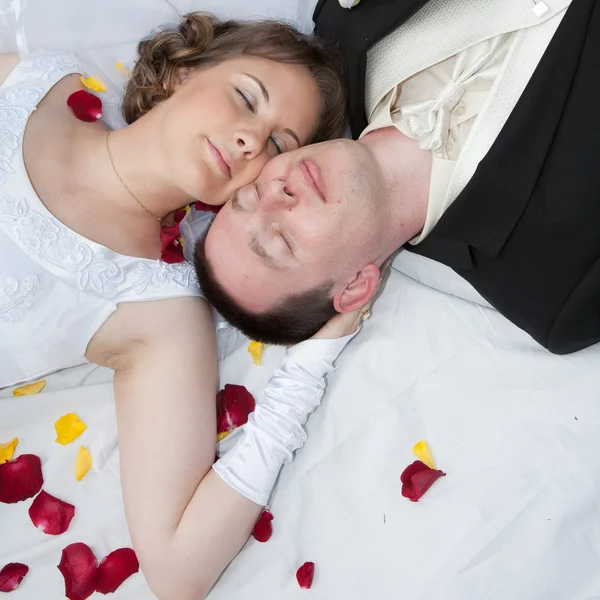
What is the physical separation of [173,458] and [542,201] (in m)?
1.21

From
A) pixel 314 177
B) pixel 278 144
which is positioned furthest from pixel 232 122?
pixel 314 177

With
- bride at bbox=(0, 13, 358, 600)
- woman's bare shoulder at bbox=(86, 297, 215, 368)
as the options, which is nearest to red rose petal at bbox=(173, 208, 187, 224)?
bride at bbox=(0, 13, 358, 600)

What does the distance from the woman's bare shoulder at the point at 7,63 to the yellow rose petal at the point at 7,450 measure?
116cm

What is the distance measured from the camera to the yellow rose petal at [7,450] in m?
2.09

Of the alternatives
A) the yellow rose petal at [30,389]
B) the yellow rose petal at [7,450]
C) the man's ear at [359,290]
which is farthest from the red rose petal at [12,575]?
the man's ear at [359,290]

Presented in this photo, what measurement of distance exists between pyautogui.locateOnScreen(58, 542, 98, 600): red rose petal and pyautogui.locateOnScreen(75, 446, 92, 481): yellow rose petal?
0.21 meters

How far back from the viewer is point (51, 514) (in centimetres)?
200

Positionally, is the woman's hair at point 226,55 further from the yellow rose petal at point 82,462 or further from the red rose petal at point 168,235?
the yellow rose petal at point 82,462

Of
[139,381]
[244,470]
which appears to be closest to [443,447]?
[244,470]

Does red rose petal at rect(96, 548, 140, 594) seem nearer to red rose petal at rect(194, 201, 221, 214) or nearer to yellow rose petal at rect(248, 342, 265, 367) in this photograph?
yellow rose petal at rect(248, 342, 265, 367)

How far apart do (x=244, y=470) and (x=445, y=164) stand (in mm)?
1027

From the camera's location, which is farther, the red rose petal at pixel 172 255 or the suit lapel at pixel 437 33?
the red rose petal at pixel 172 255

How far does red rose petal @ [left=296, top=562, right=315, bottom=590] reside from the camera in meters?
1.88

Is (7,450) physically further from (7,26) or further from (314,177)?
(7,26)
